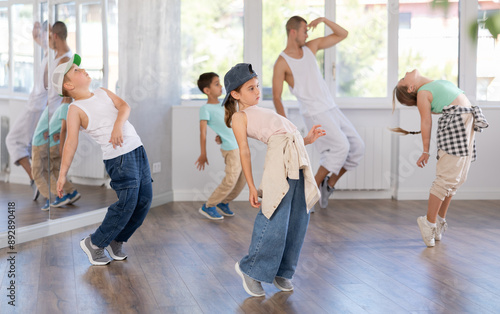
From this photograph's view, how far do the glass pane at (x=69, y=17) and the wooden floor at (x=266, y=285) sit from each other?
1259 mm

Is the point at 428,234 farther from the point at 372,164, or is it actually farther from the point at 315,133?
the point at 372,164

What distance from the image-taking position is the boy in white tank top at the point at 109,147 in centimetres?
283

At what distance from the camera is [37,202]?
12.0 feet

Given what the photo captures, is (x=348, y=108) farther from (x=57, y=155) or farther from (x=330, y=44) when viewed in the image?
(x=57, y=155)

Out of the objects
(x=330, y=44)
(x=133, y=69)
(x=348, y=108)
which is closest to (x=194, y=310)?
(x=133, y=69)

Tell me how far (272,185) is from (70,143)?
1074mm

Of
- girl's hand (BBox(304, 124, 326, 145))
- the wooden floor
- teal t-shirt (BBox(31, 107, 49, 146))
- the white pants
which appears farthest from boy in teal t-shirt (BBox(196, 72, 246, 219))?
girl's hand (BBox(304, 124, 326, 145))

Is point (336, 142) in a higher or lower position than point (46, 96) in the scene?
lower

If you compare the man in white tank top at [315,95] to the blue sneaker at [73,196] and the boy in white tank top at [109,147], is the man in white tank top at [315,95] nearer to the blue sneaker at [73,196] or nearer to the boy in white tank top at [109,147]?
the blue sneaker at [73,196]

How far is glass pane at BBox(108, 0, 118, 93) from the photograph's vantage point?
4.15 m

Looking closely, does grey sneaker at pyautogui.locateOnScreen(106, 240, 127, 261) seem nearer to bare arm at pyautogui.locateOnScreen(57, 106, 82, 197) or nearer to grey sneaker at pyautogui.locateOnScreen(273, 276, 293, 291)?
bare arm at pyautogui.locateOnScreen(57, 106, 82, 197)

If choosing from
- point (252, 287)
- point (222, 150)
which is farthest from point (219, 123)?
point (252, 287)

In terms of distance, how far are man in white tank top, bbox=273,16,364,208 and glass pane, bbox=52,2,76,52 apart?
5.05ft

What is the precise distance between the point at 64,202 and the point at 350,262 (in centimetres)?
197
